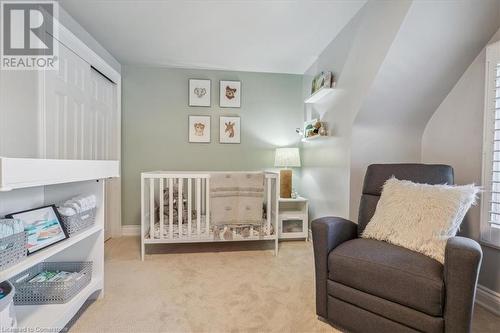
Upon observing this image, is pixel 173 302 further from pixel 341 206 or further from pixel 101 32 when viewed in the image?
pixel 101 32

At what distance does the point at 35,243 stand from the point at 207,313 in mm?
1022

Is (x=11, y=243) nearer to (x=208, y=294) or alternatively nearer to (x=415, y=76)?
(x=208, y=294)

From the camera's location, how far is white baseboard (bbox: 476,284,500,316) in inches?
62.9

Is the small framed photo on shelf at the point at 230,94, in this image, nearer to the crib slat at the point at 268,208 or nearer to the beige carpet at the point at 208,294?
the crib slat at the point at 268,208

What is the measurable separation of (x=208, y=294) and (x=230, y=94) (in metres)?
2.46

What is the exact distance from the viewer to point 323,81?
2.67 meters

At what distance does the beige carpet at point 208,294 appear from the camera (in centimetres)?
149

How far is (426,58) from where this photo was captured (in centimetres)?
187

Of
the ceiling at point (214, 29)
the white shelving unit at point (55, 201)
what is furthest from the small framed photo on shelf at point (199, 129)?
the white shelving unit at point (55, 201)

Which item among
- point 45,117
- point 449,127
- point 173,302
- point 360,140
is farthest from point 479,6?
point 45,117

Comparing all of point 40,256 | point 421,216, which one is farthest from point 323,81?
point 40,256

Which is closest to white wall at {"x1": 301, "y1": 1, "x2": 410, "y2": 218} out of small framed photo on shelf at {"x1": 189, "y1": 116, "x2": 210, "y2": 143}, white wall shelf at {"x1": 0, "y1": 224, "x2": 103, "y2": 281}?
small framed photo on shelf at {"x1": 189, "y1": 116, "x2": 210, "y2": 143}

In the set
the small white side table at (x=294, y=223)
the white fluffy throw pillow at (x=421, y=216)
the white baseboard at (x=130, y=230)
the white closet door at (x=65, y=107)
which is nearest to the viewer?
the white fluffy throw pillow at (x=421, y=216)

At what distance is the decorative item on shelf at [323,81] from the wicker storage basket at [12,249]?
253cm
